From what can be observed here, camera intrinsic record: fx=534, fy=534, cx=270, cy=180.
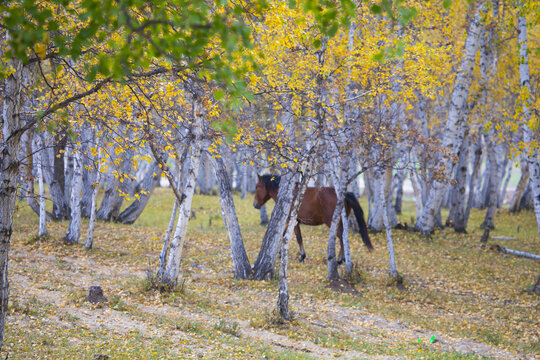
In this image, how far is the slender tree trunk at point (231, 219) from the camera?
14531 mm

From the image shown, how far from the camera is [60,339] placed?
8242 mm

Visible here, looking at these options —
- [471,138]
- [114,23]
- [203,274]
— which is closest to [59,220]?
[203,274]

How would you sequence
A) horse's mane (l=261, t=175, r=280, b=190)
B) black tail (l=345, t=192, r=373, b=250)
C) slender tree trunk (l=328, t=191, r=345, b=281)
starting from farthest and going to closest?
horse's mane (l=261, t=175, r=280, b=190) → black tail (l=345, t=192, r=373, b=250) → slender tree trunk (l=328, t=191, r=345, b=281)

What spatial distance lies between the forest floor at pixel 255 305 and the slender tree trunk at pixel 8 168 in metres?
1.69

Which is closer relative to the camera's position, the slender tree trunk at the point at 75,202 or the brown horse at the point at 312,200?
the slender tree trunk at the point at 75,202

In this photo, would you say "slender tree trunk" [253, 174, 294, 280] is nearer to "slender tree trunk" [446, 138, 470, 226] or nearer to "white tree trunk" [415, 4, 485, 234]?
"white tree trunk" [415, 4, 485, 234]

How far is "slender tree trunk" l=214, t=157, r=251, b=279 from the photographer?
14.5m

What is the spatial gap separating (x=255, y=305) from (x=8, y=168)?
7714 mm

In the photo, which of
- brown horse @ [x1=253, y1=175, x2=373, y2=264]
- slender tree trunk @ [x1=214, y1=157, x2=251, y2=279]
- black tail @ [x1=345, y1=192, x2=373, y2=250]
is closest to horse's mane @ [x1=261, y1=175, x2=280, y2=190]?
brown horse @ [x1=253, y1=175, x2=373, y2=264]

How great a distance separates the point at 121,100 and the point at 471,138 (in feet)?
82.9

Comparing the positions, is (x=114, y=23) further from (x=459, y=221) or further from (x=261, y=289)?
(x=459, y=221)

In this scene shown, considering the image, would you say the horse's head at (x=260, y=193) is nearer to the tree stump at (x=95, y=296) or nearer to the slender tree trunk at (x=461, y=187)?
the tree stump at (x=95, y=296)

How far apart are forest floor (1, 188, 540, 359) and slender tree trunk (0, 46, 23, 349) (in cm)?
169

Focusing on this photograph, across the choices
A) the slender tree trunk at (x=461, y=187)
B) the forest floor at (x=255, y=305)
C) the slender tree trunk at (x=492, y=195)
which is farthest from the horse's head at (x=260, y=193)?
the slender tree trunk at (x=492, y=195)
